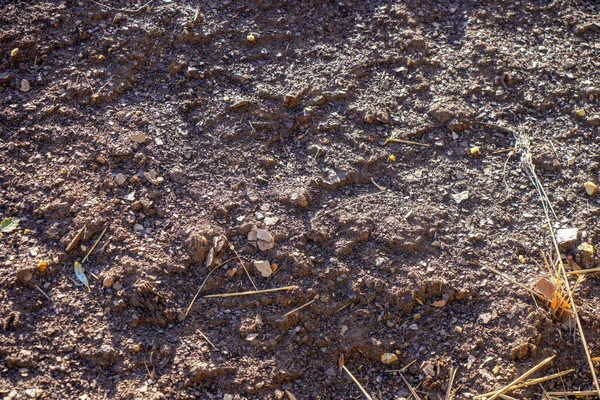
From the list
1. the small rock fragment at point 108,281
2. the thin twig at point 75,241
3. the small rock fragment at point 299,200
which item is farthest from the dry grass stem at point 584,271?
the thin twig at point 75,241

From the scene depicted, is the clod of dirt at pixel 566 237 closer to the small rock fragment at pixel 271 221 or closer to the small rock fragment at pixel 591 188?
the small rock fragment at pixel 591 188

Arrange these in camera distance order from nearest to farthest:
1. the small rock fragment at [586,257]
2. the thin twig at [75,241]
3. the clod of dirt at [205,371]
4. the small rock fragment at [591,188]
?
1. the clod of dirt at [205,371]
2. the thin twig at [75,241]
3. the small rock fragment at [586,257]
4. the small rock fragment at [591,188]

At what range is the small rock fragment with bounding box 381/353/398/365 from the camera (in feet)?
6.11

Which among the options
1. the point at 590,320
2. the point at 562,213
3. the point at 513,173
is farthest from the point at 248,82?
the point at 590,320

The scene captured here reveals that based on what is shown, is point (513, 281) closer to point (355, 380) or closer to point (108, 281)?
point (355, 380)

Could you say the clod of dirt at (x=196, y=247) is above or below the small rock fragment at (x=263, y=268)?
above

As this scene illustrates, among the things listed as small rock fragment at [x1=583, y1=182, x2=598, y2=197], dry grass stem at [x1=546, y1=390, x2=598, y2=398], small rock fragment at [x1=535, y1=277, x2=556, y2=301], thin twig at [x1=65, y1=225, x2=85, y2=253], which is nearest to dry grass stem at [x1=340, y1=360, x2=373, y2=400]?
dry grass stem at [x1=546, y1=390, x2=598, y2=398]

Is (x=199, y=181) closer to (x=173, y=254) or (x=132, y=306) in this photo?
(x=173, y=254)

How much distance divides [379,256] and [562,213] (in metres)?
0.73

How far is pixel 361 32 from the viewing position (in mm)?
2436

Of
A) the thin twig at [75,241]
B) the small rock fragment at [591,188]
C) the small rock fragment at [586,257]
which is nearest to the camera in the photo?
the thin twig at [75,241]

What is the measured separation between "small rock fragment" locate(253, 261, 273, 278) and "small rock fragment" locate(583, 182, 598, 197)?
48.9 inches

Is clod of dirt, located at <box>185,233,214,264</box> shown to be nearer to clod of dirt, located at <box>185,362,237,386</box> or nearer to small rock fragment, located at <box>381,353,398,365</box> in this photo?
clod of dirt, located at <box>185,362,237,386</box>

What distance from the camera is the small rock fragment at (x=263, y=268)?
1.93 meters
